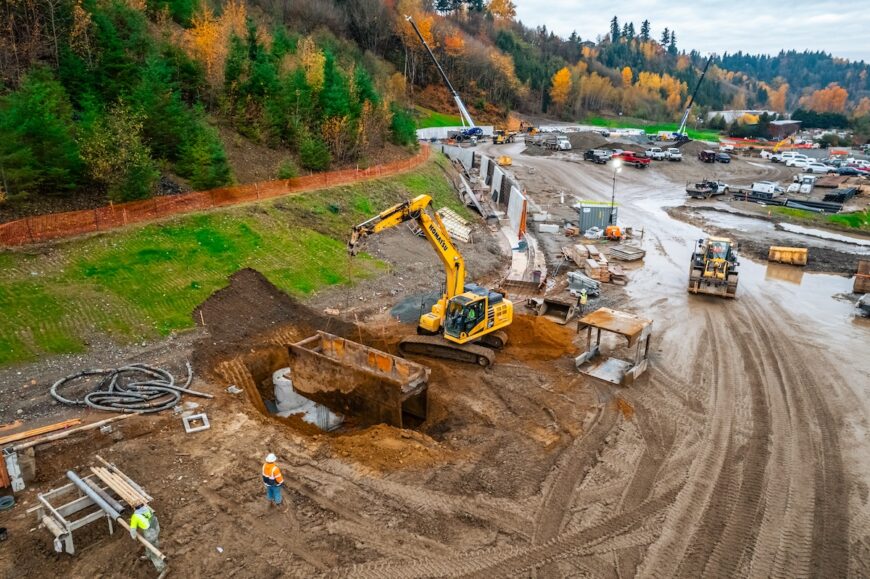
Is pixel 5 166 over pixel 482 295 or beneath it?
over

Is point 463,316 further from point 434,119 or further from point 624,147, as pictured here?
point 434,119

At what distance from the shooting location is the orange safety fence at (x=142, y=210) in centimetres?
1956

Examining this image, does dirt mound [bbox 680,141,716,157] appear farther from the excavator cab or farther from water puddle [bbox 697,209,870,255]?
the excavator cab

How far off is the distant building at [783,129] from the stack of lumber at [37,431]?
5078 inches

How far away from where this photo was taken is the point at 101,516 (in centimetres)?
1034

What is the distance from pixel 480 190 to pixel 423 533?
36.9 metres

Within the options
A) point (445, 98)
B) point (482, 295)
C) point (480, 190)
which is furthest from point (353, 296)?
point (445, 98)

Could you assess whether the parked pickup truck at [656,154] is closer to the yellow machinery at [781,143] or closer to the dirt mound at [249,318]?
the yellow machinery at [781,143]

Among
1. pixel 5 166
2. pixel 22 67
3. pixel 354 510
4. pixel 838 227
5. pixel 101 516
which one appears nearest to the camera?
pixel 101 516

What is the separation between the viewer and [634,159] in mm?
66000

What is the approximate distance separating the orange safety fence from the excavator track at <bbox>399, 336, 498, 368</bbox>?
12029mm

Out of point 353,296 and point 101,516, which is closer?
point 101,516

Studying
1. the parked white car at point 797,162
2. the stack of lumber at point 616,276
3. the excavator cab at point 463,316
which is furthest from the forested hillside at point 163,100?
the parked white car at point 797,162

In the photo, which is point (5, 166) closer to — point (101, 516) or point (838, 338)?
point (101, 516)
